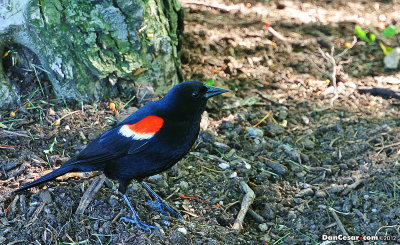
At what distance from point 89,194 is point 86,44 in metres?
1.50

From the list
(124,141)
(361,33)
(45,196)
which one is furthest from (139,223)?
(361,33)

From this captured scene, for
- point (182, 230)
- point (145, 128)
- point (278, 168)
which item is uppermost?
point (145, 128)

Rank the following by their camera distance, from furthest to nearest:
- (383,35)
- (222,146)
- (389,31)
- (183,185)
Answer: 1. (383,35)
2. (389,31)
3. (222,146)
4. (183,185)

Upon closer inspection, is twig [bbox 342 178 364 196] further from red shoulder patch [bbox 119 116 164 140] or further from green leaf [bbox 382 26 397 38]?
green leaf [bbox 382 26 397 38]

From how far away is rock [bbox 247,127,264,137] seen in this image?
4.66 metres

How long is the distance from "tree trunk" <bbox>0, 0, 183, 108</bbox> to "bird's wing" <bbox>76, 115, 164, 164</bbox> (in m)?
1.06

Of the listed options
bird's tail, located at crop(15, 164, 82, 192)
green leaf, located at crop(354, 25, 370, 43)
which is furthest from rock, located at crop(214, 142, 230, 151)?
green leaf, located at crop(354, 25, 370, 43)

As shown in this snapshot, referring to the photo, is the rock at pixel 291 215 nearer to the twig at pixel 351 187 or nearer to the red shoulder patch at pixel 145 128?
the twig at pixel 351 187

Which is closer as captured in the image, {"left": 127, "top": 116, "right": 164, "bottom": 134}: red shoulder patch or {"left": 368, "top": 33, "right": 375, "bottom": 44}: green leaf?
{"left": 127, "top": 116, "right": 164, "bottom": 134}: red shoulder patch

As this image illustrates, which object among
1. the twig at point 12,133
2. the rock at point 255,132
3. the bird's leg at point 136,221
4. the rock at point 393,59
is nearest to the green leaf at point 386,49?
the rock at point 393,59

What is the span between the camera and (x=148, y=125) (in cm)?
349

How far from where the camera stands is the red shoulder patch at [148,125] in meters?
3.46

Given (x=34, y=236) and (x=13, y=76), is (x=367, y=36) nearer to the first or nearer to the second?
(x=13, y=76)

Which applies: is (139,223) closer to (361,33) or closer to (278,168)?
(278,168)
